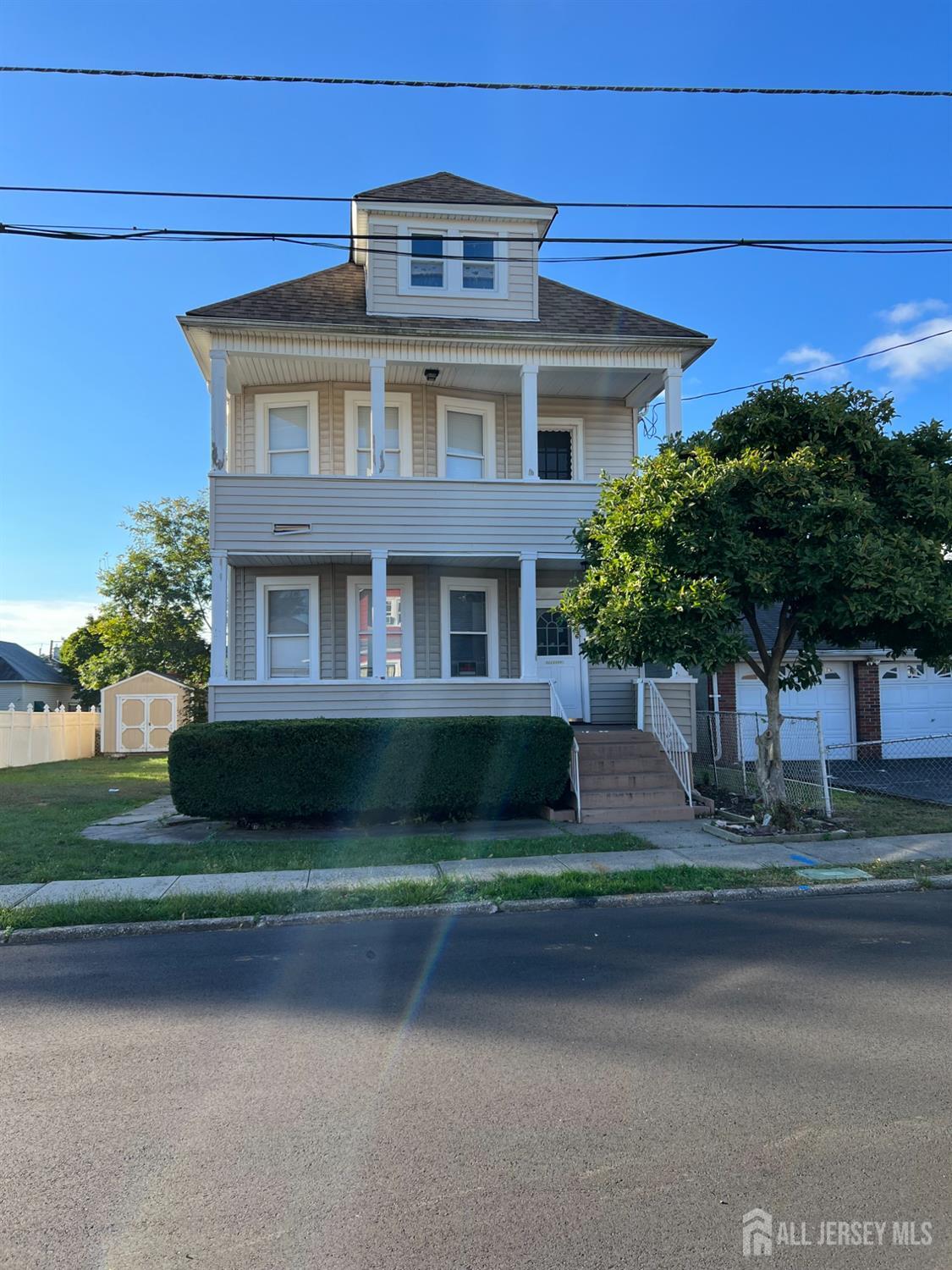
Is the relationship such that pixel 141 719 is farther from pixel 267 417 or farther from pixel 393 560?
pixel 393 560

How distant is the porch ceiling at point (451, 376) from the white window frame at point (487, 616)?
3470 millimetres

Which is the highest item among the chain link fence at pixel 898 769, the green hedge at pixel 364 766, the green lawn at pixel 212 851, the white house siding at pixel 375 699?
the white house siding at pixel 375 699

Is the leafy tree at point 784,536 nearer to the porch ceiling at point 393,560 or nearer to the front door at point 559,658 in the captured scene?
the porch ceiling at point 393,560

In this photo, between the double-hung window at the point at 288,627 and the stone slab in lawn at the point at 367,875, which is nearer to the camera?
the stone slab in lawn at the point at 367,875

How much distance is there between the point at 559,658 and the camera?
1609 cm

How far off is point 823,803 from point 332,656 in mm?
8202

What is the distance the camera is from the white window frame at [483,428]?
52.3 ft

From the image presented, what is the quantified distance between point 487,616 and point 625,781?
4650mm

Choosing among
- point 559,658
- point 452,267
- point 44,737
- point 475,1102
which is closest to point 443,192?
point 452,267

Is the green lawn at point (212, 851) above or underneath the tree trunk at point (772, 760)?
underneath

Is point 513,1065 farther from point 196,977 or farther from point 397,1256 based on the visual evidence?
point 196,977

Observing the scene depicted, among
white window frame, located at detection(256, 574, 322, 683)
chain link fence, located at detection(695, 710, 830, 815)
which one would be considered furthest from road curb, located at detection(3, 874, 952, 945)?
white window frame, located at detection(256, 574, 322, 683)

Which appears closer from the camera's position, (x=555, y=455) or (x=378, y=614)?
(x=378, y=614)

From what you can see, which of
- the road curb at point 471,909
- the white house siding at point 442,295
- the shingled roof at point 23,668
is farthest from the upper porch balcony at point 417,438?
the shingled roof at point 23,668
